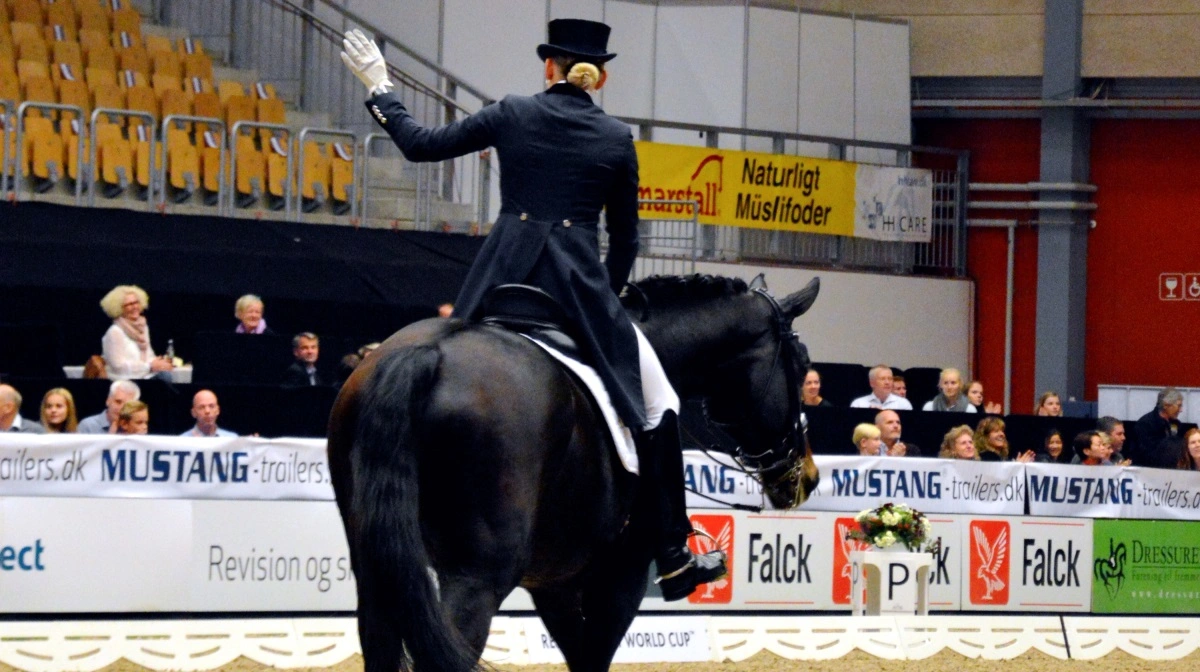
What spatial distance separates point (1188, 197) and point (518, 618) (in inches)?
587

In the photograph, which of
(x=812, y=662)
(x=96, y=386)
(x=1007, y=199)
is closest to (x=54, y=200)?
(x=96, y=386)

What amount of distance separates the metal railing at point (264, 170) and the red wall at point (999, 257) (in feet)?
32.9

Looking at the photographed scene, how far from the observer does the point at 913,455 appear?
13.3 m

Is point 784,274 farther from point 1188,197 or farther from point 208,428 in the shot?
point 208,428

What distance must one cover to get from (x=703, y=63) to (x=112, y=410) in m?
11.5

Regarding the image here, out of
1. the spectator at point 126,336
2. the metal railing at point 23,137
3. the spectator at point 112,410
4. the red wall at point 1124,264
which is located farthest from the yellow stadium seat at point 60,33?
the red wall at point 1124,264

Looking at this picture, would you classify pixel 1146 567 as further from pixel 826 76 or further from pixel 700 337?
pixel 826 76

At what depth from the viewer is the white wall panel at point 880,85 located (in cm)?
2144

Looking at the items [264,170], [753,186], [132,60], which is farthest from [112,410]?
[753,186]

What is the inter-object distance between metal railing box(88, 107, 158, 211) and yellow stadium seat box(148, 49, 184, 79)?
1.56m

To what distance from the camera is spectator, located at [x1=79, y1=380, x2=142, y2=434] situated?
10.5 metres

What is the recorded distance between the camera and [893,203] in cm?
2106

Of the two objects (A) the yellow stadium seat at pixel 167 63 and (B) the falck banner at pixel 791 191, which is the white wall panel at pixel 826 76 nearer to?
(B) the falck banner at pixel 791 191

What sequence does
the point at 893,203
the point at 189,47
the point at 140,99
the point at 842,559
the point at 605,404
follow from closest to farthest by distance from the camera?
the point at 605,404
the point at 842,559
the point at 140,99
the point at 189,47
the point at 893,203
